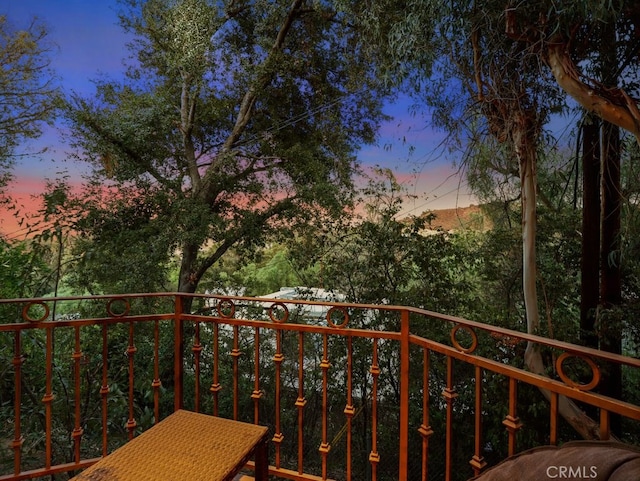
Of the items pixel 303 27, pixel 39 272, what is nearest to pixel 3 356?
pixel 39 272

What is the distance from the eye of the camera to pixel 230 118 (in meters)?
5.89

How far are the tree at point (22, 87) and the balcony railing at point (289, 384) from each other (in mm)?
2534

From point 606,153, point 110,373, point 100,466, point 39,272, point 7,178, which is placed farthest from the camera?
point 7,178

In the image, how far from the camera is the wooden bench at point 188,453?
1072 millimetres

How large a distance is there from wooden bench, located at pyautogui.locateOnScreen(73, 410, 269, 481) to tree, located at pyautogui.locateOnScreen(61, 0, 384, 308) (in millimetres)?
3613

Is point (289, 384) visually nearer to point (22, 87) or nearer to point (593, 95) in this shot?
point (593, 95)

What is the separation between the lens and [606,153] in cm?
271

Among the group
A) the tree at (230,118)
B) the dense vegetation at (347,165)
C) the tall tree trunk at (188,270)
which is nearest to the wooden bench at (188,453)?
the dense vegetation at (347,165)

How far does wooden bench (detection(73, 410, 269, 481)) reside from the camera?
1.07 m

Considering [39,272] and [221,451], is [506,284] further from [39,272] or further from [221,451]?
[39,272]

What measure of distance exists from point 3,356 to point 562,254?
4.88 meters

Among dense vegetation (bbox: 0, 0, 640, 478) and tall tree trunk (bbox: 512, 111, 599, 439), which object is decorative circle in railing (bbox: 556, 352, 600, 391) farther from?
tall tree trunk (bbox: 512, 111, 599, 439)

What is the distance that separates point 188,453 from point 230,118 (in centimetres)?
552

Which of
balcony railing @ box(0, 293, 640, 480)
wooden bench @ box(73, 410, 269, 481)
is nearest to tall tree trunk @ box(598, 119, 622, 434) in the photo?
balcony railing @ box(0, 293, 640, 480)
